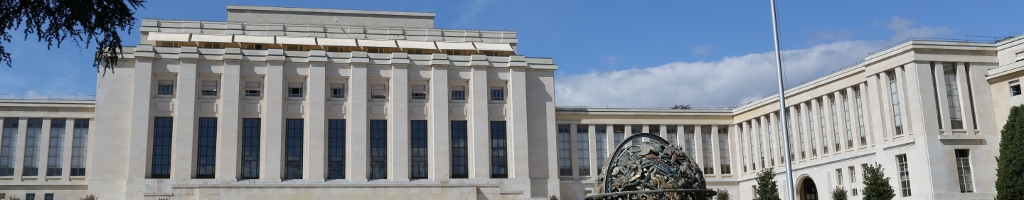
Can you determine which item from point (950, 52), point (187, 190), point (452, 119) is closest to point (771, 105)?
point (950, 52)

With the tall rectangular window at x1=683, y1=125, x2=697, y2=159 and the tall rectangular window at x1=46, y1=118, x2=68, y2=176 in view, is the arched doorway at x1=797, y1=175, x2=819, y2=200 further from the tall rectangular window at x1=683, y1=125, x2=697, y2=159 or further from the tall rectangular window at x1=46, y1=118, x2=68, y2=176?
the tall rectangular window at x1=46, y1=118, x2=68, y2=176

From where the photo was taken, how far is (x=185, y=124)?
6162cm

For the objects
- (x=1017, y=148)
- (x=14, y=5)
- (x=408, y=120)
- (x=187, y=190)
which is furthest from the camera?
(x=408, y=120)

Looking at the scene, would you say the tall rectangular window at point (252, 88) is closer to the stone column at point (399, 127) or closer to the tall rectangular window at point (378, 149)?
the tall rectangular window at point (378, 149)

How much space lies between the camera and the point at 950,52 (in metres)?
53.7

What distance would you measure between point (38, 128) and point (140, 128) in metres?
7.84

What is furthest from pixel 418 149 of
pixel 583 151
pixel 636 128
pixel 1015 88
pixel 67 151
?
pixel 1015 88

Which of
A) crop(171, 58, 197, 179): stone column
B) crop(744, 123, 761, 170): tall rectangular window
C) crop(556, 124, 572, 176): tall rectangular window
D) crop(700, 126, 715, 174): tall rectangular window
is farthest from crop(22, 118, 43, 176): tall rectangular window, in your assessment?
crop(744, 123, 761, 170): tall rectangular window

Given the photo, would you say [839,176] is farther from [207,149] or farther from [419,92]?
[207,149]

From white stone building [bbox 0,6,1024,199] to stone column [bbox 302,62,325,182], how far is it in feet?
0.41

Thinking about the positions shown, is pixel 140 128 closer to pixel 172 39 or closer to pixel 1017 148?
pixel 172 39

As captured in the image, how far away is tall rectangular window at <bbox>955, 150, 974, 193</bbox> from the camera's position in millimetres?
52281

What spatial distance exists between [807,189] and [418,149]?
1013 inches

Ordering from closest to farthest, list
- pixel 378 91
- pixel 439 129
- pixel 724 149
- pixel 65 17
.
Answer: pixel 65 17, pixel 439 129, pixel 378 91, pixel 724 149
